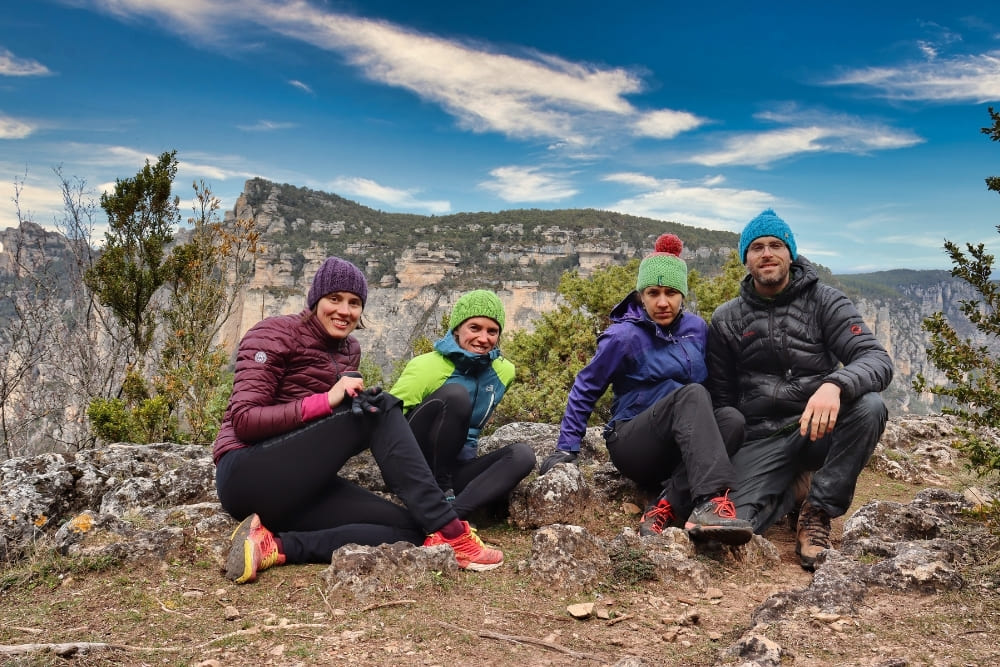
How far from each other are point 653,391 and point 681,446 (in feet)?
1.78

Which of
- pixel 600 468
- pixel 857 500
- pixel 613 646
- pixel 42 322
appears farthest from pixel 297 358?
pixel 42 322

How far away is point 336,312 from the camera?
3.38 metres

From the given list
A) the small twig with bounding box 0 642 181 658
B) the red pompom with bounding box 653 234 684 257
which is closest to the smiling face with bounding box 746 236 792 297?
the red pompom with bounding box 653 234 684 257

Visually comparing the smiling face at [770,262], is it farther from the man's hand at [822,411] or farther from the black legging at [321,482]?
the black legging at [321,482]

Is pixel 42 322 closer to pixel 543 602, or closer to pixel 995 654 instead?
pixel 543 602

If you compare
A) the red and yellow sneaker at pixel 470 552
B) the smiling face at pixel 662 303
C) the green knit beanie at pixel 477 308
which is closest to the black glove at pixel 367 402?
the red and yellow sneaker at pixel 470 552

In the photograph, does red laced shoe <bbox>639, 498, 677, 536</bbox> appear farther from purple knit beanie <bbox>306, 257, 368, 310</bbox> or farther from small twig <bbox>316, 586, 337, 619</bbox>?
purple knit beanie <bbox>306, 257, 368, 310</bbox>

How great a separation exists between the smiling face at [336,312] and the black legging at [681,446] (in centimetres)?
184

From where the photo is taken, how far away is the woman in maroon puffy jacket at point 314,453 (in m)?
3.03

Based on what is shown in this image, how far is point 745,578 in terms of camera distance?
3.08 meters

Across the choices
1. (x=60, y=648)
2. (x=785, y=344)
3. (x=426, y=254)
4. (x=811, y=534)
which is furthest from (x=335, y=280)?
(x=426, y=254)

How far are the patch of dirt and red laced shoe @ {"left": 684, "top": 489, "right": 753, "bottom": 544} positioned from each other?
0.15m

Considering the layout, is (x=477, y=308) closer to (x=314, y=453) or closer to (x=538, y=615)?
(x=314, y=453)

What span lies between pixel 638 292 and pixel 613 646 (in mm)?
2338
